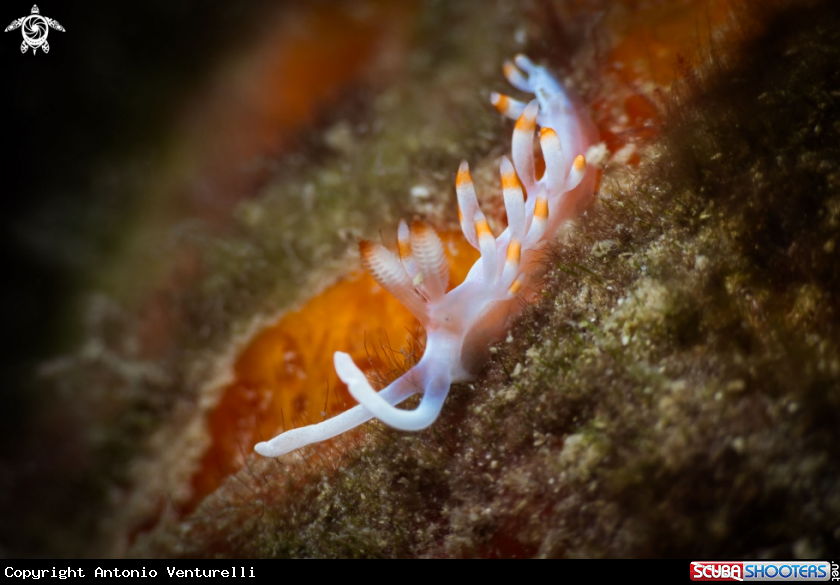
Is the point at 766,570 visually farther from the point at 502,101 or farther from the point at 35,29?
the point at 35,29

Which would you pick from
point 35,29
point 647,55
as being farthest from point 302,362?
point 35,29

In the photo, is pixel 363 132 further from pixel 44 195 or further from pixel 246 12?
pixel 44 195

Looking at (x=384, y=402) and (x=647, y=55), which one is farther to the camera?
(x=647, y=55)

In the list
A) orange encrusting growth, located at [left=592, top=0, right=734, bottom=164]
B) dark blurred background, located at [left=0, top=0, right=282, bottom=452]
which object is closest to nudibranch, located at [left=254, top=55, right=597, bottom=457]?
orange encrusting growth, located at [left=592, top=0, right=734, bottom=164]

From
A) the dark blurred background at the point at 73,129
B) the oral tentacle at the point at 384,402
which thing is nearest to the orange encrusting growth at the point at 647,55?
the oral tentacle at the point at 384,402

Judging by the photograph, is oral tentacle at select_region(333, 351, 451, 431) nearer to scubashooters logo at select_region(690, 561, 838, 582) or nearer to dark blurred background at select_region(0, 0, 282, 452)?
scubashooters logo at select_region(690, 561, 838, 582)

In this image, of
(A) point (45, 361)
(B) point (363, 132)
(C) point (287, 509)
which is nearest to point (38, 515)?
(A) point (45, 361)
